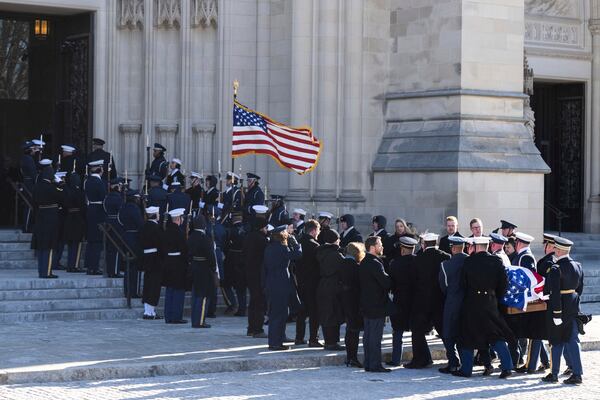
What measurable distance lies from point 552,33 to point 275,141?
921 centimetres

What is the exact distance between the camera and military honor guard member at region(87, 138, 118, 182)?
75.2 feet

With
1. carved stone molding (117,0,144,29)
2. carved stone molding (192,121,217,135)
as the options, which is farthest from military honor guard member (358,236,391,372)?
carved stone molding (117,0,144,29)

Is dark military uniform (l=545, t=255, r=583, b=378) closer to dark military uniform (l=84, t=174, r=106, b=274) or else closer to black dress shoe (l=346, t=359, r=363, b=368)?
black dress shoe (l=346, t=359, r=363, b=368)

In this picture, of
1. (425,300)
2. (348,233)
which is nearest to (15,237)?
(348,233)

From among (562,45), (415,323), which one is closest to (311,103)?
(562,45)

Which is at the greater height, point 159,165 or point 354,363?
point 159,165

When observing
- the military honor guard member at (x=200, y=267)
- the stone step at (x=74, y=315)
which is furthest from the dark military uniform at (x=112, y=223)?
the military honor guard member at (x=200, y=267)

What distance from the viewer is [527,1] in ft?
91.5

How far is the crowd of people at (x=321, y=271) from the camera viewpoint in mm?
14906

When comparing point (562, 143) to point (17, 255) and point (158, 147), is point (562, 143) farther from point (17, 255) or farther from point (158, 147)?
point (17, 255)

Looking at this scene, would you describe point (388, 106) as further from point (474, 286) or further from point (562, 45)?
point (474, 286)

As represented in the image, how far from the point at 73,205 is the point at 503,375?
29.8 feet

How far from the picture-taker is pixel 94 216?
2100cm

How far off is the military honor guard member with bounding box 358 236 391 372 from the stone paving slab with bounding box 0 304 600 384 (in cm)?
78
